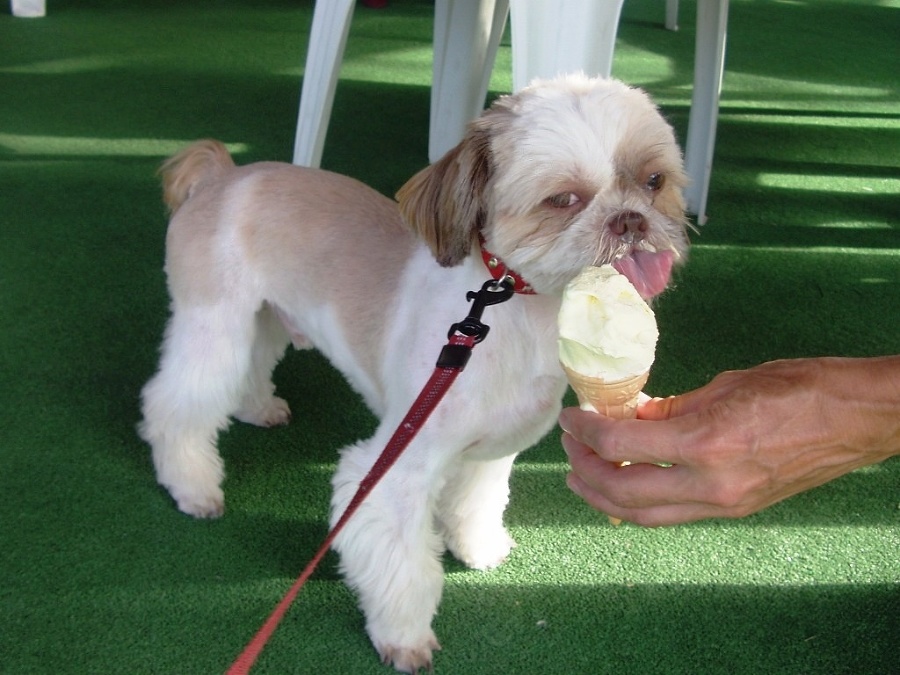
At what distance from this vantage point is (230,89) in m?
4.10

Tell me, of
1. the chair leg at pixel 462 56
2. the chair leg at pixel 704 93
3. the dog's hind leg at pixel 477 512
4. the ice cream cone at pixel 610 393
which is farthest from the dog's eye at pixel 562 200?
the chair leg at pixel 462 56

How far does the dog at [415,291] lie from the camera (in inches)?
46.3

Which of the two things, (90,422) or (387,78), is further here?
(387,78)

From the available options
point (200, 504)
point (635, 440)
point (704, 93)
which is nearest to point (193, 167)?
point (200, 504)

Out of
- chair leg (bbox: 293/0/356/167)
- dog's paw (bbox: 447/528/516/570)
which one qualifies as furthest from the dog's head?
chair leg (bbox: 293/0/356/167)

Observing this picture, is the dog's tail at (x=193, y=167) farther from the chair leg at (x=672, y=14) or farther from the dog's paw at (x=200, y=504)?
the chair leg at (x=672, y=14)

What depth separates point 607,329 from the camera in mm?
995

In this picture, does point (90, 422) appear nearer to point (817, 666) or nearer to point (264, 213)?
point (264, 213)

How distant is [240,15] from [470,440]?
4.54 meters

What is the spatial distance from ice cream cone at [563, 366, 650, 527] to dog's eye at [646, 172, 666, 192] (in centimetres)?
32

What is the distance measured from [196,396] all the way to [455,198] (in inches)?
34.4

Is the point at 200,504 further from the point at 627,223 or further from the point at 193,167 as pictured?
the point at 627,223

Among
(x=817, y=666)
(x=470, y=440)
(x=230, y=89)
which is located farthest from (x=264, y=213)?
(x=230, y=89)

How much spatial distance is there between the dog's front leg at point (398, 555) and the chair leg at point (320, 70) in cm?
133
